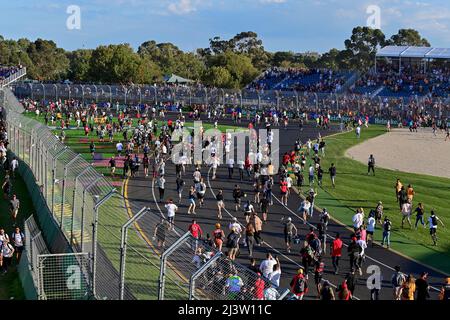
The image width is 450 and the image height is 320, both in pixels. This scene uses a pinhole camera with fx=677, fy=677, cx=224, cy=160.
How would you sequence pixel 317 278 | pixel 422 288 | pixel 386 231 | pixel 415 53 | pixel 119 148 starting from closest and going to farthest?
pixel 422 288
pixel 317 278
pixel 386 231
pixel 119 148
pixel 415 53

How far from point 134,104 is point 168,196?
47.8m

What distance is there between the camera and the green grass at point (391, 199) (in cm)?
2323

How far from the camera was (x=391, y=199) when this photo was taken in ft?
104

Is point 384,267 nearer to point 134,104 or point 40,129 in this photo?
point 40,129

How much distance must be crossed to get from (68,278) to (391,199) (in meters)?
21.2

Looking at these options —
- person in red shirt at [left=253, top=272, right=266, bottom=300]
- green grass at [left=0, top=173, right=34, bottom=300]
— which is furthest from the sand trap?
person in red shirt at [left=253, top=272, right=266, bottom=300]

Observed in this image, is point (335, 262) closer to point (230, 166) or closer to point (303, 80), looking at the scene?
point (230, 166)

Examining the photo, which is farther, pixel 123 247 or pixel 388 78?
pixel 388 78

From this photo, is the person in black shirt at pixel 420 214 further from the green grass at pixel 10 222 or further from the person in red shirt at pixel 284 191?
the green grass at pixel 10 222

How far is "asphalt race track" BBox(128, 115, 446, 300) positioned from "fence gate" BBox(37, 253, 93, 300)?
165 cm

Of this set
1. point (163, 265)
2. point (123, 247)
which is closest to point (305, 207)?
point (123, 247)

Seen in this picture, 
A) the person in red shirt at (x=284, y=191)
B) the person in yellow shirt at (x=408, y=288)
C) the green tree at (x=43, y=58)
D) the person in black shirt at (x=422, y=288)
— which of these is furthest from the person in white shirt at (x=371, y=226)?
the green tree at (x=43, y=58)
